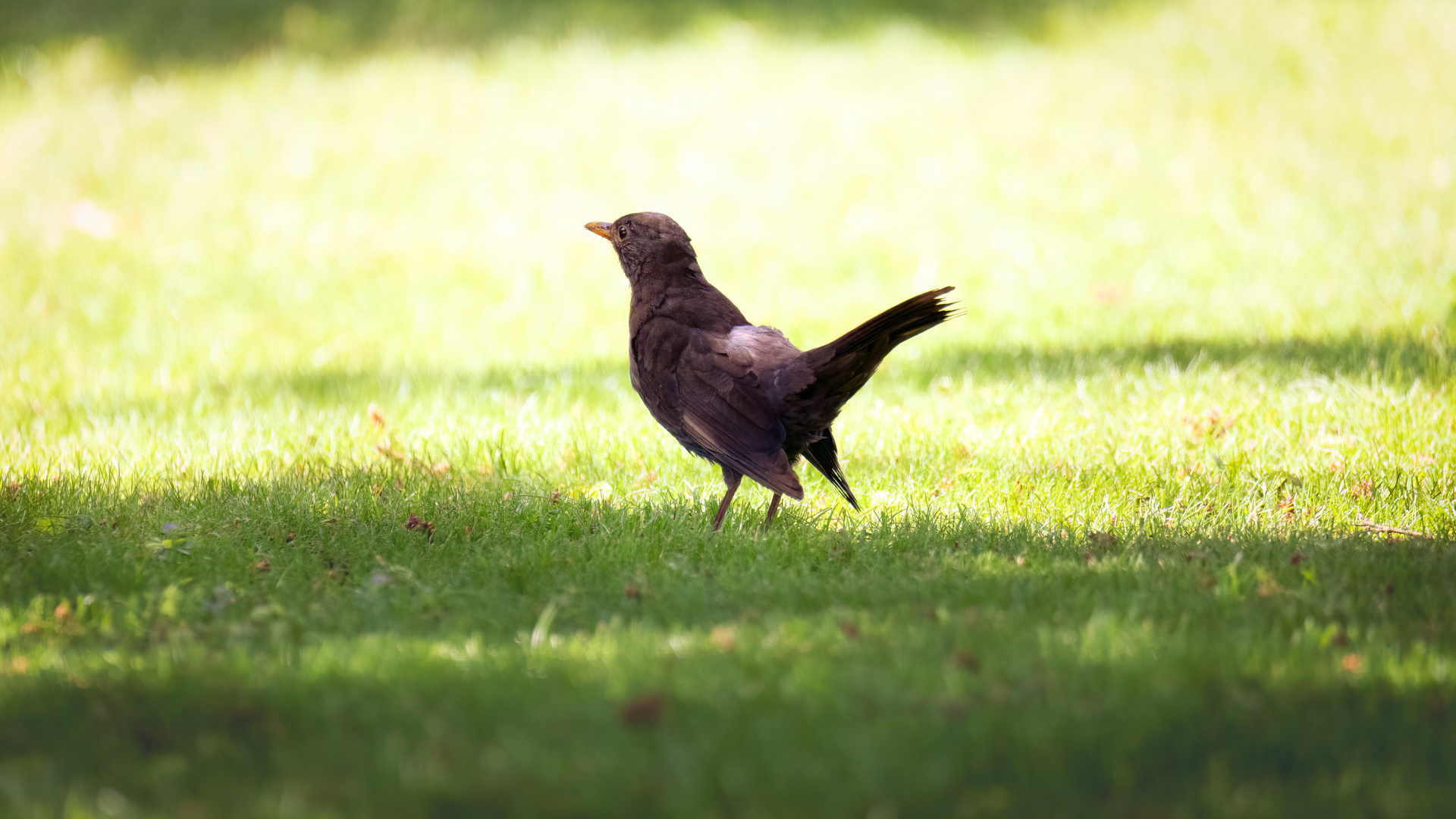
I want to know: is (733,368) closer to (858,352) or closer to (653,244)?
(858,352)

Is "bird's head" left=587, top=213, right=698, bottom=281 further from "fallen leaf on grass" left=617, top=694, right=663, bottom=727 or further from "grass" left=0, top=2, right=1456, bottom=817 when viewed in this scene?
"fallen leaf on grass" left=617, top=694, right=663, bottom=727

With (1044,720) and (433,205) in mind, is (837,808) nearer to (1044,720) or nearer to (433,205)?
(1044,720)

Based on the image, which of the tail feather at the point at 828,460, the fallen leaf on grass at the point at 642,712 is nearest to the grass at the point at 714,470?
the fallen leaf on grass at the point at 642,712

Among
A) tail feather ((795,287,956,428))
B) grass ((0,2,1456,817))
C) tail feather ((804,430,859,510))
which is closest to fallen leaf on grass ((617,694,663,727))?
grass ((0,2,1456,817))

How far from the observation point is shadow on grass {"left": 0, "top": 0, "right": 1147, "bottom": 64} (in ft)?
50.2

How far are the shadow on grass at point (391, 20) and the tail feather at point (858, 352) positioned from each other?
11697mm

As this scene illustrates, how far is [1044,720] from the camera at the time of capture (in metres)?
2.88

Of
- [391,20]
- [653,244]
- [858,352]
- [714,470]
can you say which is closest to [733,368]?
[858,352]

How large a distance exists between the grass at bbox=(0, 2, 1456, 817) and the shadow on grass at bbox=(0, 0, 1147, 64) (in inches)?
12.1

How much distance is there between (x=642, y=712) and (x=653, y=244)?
2.96m

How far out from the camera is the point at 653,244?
17.7 feet

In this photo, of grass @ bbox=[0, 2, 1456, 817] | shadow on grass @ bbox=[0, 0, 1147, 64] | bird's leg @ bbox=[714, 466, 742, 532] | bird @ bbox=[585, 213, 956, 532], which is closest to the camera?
grass @ bbox=[0, 2, 1456, 817]

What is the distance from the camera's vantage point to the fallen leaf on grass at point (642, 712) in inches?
114

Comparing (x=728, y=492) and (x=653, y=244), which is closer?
(x=728, y=492)
